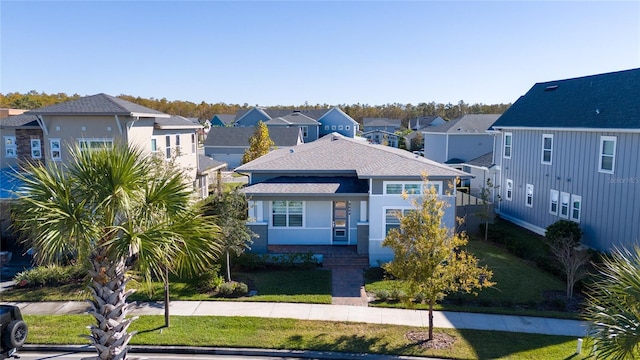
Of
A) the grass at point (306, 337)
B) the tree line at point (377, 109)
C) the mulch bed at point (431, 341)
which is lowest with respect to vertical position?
the mulch bed at point (431, 341)

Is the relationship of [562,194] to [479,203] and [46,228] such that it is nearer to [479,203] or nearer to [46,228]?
[479,203]

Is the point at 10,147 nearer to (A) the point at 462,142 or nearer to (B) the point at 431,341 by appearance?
(B) the point at 431,341

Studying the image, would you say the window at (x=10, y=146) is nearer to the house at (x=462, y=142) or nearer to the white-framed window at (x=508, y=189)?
the white-framed window at (x=508, y=189)

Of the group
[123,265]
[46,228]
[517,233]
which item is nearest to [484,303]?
[517,233]

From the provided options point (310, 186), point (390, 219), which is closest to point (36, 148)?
point (310, 186)

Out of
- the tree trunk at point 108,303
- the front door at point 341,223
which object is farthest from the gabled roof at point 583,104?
the tree trunk at point 108,303

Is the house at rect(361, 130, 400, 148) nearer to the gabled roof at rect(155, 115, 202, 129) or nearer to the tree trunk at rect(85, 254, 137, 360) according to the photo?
the gabled roof at rect(155, 115, 202, 129)
